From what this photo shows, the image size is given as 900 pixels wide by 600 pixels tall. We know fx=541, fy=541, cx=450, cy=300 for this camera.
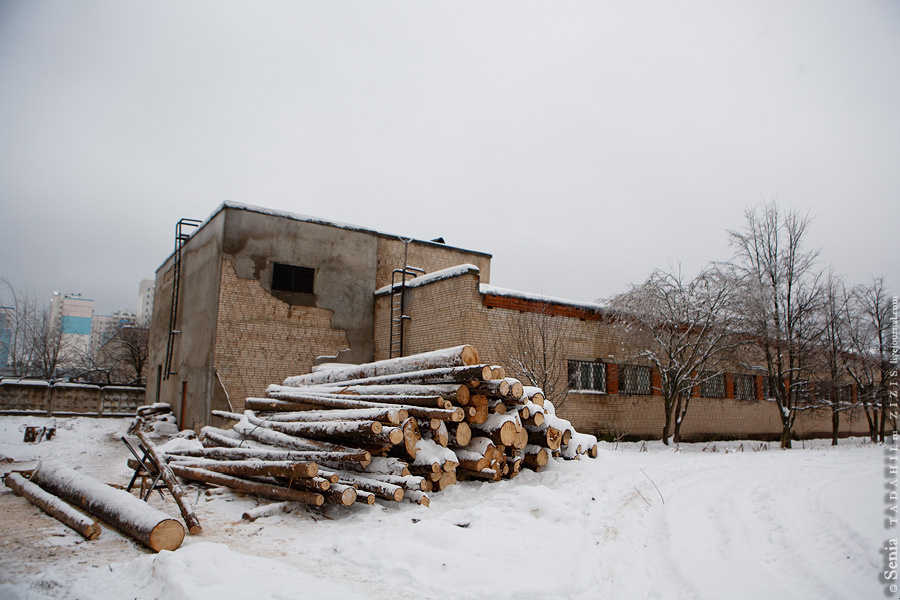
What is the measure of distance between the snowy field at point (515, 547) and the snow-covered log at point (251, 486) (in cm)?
21

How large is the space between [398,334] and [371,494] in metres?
10.2

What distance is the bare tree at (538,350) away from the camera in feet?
47.6

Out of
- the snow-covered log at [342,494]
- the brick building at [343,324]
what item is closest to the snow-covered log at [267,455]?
the snow-covered log at [342,494]

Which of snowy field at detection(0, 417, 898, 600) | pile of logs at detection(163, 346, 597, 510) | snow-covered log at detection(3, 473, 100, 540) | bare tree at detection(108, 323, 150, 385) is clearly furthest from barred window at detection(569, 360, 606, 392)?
bare tree at detection(108, 323, 150, 385)

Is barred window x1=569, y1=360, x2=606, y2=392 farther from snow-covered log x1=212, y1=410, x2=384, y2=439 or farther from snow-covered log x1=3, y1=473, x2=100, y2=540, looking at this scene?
snow-covered log x1=3, y1=473, x2=100, y2=540

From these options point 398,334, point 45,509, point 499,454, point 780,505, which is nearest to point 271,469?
point 45,509

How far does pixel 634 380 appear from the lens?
16.6 meters

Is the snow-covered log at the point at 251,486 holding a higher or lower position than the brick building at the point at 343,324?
lower

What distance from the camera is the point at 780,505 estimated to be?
20.4 ft

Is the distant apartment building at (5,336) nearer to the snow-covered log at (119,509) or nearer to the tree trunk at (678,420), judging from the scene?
the snow-covered log at (119,509)

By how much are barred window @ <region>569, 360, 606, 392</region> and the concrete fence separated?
59.3ft

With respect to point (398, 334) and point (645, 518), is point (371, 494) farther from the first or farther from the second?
point (398, 334)

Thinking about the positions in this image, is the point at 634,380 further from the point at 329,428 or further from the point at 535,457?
the point at 329,428

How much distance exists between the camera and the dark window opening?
1680cm
